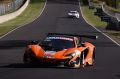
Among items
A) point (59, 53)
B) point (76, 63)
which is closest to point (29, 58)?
point (59, 53)

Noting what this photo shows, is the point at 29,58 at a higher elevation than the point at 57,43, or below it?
below

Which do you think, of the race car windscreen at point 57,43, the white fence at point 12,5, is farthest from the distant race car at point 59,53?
the white fence at point 12,5

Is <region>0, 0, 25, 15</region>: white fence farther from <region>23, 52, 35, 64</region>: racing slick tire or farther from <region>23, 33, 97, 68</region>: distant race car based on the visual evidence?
<region>23, 52, 35, 64</region>: racing slick tire

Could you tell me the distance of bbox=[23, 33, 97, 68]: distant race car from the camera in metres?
18.9

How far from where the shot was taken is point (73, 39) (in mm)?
20875

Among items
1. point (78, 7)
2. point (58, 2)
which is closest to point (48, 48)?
point (78, 7)

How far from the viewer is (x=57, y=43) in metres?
20.2

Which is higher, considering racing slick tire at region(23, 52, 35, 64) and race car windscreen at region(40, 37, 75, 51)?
race car windscreen at region(40, 37, 75, 51)

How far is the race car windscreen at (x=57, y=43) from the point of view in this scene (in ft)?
64.8

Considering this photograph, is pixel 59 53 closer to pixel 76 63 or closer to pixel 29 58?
pixel 76 63

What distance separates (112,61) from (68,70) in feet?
16.0

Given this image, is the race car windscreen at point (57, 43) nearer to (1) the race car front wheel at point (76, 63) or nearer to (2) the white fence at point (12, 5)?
(1) the race car front wheel at point (76, 63)

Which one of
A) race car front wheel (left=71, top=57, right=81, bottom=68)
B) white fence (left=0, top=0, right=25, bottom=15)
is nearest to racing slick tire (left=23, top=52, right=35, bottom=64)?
race car front wheel (left=71, top=57, right=81, bottom=68)

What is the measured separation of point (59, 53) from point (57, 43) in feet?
3.71
